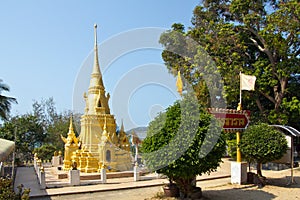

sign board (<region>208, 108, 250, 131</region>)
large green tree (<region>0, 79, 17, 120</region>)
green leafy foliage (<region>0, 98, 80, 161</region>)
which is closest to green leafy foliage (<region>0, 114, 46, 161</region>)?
green leafy foliage (<region>0, 98, 80, 161</region>)

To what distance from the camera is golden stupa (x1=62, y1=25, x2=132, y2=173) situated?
17225 mm

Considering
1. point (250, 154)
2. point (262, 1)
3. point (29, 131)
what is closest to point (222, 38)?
point (262, 1)

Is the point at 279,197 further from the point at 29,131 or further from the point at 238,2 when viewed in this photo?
the point at 29,131

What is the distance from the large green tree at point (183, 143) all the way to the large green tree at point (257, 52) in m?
10.4

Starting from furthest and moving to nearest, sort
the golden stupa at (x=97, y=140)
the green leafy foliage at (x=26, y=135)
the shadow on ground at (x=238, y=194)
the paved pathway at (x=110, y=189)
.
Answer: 1. the green leafy foliage at (x=26, y=135)
2. the golden stupa at (x=97, y=140)
3. the paved pathway at (x=110, y=189)
4. the shadow on ground at (x=238, y=194)

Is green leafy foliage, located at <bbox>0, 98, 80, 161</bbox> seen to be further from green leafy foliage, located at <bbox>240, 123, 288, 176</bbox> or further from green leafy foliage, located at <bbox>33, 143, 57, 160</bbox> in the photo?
green leafy foliage, located at <bbox>240, 123, 288, 176</bbox>

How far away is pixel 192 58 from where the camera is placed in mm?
22078

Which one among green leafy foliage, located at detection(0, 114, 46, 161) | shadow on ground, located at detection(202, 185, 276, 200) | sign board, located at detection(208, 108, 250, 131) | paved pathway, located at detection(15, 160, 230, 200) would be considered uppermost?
sign board, located at detection(208, 108, 250, 131)

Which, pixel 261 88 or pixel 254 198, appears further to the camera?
pixel 261 88

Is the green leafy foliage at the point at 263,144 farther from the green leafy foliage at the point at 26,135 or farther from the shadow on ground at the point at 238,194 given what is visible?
the green leafy foliage at the point at 26,135

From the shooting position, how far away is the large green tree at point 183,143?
841 cm

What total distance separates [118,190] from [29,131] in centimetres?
2050

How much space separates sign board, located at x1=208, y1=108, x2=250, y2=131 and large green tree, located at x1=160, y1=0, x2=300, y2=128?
6525mm

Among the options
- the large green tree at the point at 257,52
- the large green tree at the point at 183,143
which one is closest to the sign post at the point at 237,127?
the large green tree at the point at 183,143
